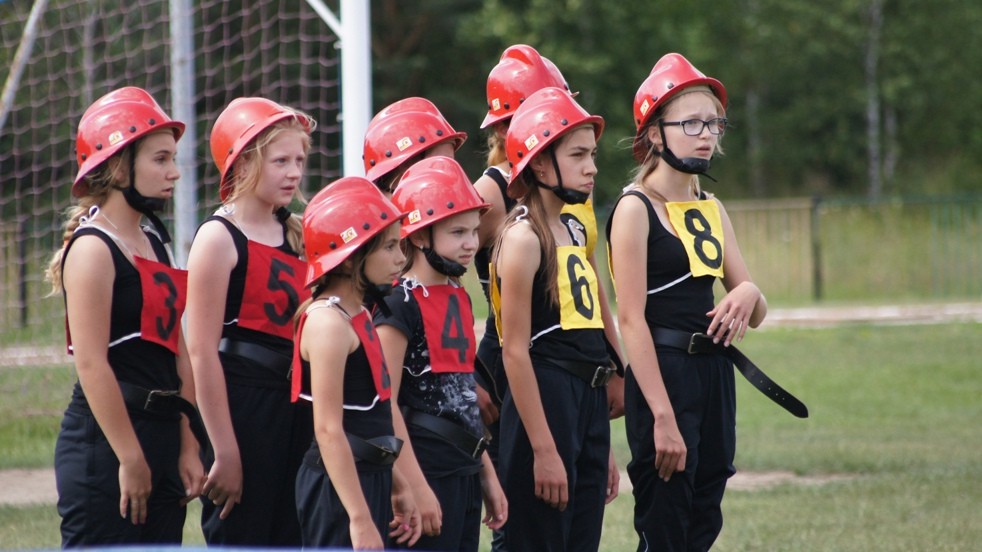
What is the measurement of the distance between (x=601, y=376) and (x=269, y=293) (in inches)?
48.2

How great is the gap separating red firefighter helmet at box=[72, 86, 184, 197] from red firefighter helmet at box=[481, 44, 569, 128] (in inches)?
58.8

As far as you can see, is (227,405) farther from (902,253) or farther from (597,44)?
(597,44)

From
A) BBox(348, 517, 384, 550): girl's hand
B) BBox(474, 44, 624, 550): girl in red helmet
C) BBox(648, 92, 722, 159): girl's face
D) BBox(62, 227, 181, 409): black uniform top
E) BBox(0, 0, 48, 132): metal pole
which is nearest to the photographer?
BBox(348, 517, 384, 550): girl's hand

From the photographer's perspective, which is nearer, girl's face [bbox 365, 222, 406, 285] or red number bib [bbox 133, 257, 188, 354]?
girl's face [bbox 365, 222, 406, 285]

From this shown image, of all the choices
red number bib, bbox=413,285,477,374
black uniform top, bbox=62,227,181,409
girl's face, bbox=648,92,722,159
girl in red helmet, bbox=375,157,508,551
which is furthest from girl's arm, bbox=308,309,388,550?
girl's face, bbox=648,92,722,159

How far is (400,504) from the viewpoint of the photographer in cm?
416

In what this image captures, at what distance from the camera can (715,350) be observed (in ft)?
16.2

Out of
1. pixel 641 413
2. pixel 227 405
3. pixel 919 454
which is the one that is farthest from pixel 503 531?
pixel 919 454

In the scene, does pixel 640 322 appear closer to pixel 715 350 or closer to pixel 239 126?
pixel 715 350

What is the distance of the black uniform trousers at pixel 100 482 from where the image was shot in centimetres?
418

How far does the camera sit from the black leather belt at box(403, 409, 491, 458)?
171 inches

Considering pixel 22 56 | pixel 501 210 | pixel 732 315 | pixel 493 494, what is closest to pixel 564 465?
pixel 493 494

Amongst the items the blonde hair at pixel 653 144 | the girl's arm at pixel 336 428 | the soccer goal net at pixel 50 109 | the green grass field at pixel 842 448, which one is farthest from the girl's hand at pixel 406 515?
the soccer goal net at pixel 50 109

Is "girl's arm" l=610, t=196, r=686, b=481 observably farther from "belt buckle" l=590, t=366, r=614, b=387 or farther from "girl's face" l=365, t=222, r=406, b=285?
"girl's face" l=365, t=222, r=406, b=285
